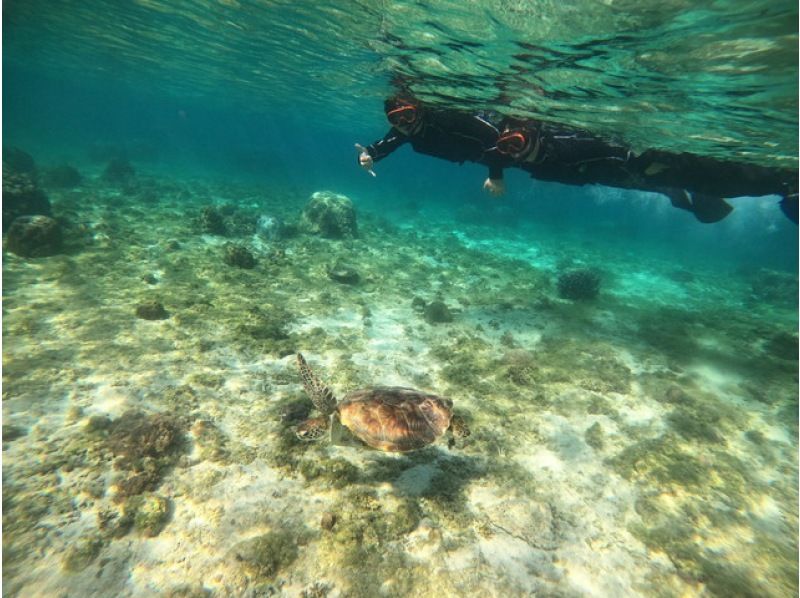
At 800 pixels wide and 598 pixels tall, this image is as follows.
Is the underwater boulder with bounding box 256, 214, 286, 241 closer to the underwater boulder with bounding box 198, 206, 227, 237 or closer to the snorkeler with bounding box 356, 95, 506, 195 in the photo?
the underwater boulder with bounding box 198, 206, 227, 237

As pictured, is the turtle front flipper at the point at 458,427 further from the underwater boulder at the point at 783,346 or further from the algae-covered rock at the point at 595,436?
the underwater boulder at the point at 783,346

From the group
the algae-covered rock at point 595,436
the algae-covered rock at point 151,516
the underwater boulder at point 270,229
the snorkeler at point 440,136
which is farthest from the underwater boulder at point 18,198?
the algae-covered rock at point 595,436

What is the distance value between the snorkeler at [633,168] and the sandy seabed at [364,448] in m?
4.78

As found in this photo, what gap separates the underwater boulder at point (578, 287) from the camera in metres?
15.0

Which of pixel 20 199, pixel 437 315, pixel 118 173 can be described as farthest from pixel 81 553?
pixel 118 173

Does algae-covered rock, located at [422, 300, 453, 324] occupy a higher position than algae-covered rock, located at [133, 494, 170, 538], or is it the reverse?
algae-covered rock, located at [133, 494, 170, 538]

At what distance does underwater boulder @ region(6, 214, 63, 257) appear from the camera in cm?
1165

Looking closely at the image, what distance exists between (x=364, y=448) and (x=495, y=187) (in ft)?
22.6

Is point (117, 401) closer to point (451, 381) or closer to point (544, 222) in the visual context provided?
point (451, 381)

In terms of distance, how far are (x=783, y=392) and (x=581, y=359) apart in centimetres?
498

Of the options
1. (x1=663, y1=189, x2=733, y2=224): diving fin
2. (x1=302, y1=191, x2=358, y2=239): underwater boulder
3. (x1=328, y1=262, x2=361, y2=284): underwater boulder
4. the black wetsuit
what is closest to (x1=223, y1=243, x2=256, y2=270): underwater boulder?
(x1=328, y1=262, x2=361, y2=284): underwater boulder

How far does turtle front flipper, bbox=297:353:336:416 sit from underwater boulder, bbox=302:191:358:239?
1528cm

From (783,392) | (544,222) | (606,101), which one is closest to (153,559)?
(783,392)

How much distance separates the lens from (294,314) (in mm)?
10875
